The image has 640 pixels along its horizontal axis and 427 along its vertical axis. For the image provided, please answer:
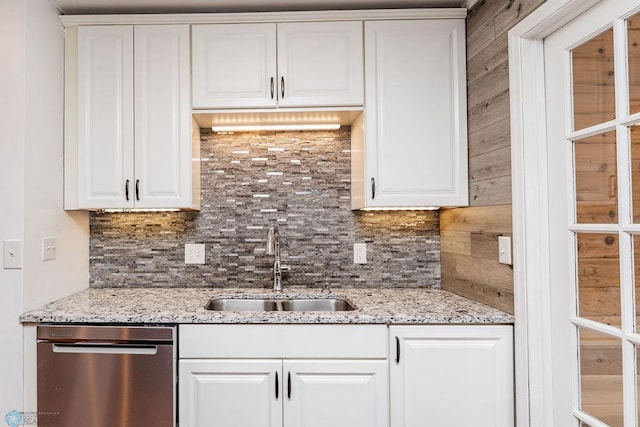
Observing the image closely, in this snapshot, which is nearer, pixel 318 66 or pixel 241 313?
pixel 241 313

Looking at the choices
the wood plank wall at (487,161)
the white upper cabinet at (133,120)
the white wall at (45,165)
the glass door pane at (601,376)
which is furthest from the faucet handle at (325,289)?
the white wall at (45,165)

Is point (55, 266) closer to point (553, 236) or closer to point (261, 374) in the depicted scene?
point (261, 374)

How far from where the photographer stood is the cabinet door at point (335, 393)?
5.61 feet

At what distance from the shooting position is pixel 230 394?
172cm

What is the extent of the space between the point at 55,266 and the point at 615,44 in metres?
2.46

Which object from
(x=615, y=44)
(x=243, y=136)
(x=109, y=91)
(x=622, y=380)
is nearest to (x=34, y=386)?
(x=109, y=91)

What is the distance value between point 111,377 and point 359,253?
1367mm

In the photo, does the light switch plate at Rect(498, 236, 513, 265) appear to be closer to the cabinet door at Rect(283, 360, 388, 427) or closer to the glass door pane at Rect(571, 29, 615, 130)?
the glass door pane at Rect(571, 29, 615, 130)

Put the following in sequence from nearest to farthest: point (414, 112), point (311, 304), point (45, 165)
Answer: point (45, 165), point (414, 112), point (311, 304)

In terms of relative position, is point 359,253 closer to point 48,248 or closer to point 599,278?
point 599,278

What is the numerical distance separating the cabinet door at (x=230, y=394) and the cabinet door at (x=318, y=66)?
126 centimetres

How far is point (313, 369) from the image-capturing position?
1.72m

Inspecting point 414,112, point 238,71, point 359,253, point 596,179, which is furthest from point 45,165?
point 596,179

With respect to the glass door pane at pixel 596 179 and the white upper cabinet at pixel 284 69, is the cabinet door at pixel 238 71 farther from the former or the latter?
the glass door pane at pixel 596 179
